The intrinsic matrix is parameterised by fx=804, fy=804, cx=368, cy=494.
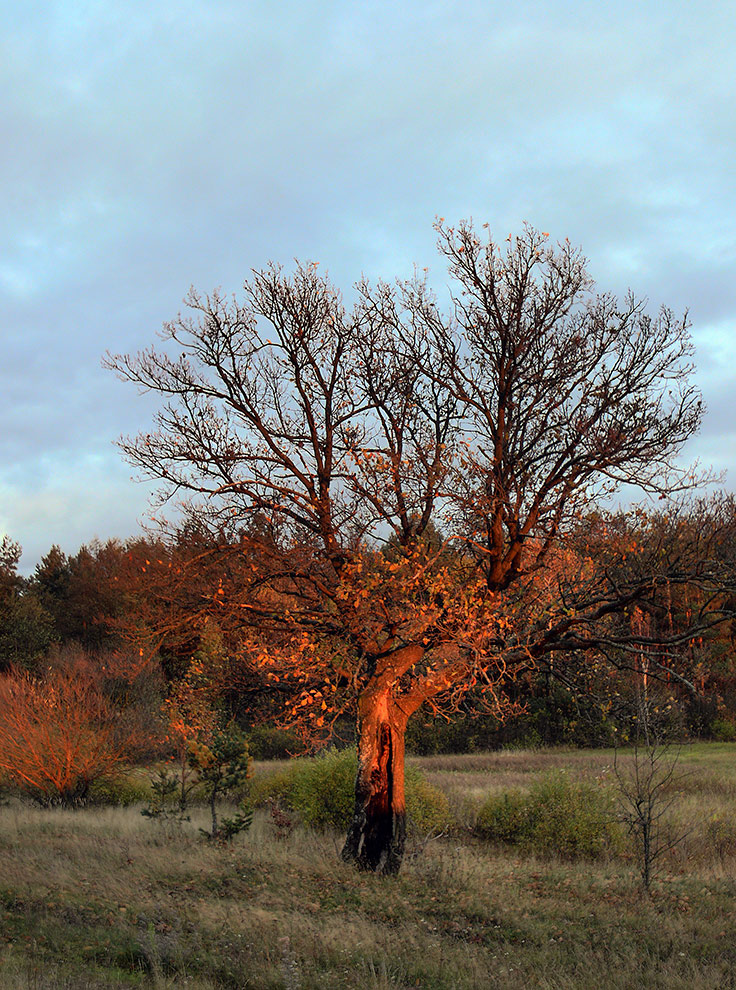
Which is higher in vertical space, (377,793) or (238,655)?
(238,655)

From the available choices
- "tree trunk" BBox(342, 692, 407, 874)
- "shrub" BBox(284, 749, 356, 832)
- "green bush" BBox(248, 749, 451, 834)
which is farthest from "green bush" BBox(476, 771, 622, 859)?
"tree trunk" BBox(342, 692, 407, 874)

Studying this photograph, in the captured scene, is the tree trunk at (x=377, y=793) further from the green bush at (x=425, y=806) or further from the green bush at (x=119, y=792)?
the green bush at (x=119, y=792)

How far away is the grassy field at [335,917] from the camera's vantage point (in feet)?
27.5

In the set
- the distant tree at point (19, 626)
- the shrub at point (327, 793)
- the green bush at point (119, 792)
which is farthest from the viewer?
the distant tree at point (19, 626)

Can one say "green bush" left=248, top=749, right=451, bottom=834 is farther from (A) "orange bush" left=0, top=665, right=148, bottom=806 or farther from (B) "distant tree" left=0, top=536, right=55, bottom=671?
(B) "distant tree" left=0, top=536, right=55, bottom=671

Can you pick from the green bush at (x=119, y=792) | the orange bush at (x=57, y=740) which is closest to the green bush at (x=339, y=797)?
the orange bush at (x=57, y=740)

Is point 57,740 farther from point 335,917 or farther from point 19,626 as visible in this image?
point 19,626

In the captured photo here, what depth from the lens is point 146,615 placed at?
13477 mm

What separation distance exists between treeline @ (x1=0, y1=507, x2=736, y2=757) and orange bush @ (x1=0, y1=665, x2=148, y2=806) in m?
1.06

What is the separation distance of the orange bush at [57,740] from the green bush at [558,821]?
10.2 meters

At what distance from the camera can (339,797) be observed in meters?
19.1

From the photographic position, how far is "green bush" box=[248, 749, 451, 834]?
18547 mm

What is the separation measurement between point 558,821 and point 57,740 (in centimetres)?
1288

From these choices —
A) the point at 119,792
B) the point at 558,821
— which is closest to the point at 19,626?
the point at 119,792
